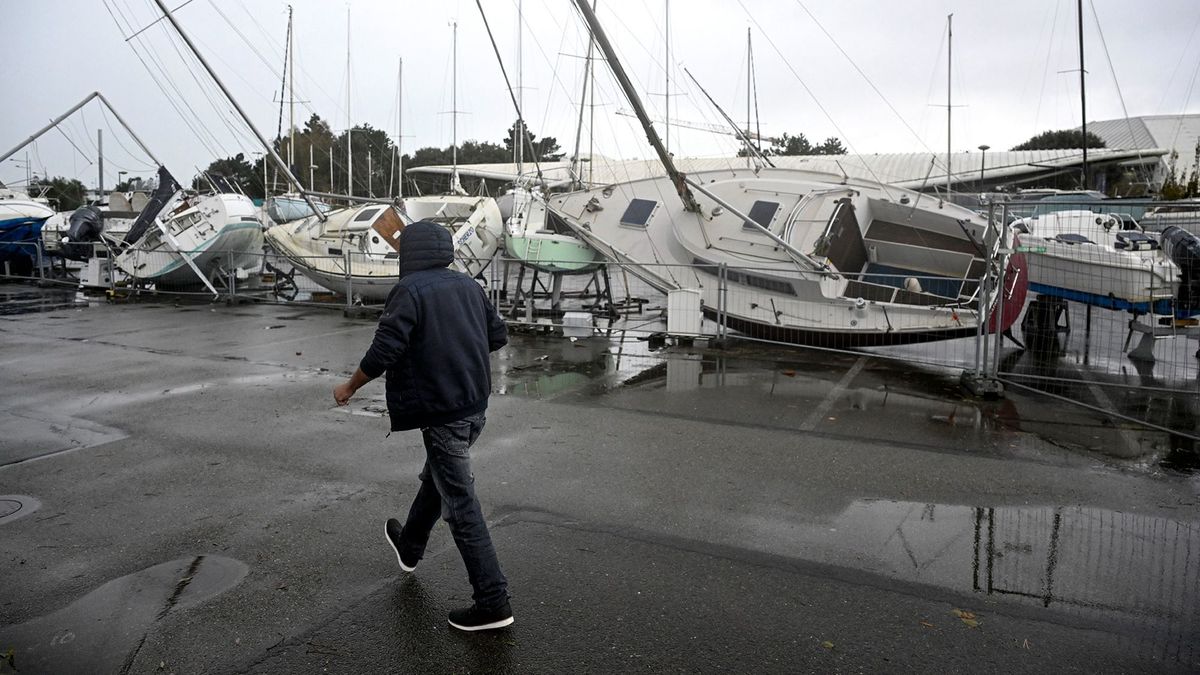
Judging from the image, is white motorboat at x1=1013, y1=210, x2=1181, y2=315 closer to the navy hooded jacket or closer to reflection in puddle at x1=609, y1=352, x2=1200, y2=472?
reflection in puddle at x1=609, y1=352, x2=1200, y2=472

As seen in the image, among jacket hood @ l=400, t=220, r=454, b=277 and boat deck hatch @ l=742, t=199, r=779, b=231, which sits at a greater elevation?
boat deck hatch @ l=742, t=199, r=779, b=231

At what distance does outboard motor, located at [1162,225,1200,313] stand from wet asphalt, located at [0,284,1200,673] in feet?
15.7

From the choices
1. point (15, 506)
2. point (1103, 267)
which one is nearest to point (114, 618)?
point (15, 506)

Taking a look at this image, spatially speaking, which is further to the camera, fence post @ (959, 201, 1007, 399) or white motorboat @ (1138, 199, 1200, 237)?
white motorboat @ (1138, 199, 1200, 237)

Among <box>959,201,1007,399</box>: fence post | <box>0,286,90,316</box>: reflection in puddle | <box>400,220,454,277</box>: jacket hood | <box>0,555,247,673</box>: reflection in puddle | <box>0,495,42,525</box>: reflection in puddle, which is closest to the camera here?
<box>0,555,247,673</box>: reflection in puddle

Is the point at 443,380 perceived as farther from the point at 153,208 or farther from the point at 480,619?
the point at 153,208

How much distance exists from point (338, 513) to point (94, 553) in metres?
1.44

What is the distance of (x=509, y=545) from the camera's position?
5199 millimetres

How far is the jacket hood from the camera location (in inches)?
166

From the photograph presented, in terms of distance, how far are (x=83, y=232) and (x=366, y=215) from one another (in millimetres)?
10393

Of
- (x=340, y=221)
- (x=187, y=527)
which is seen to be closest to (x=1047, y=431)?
(x=187, y=527)

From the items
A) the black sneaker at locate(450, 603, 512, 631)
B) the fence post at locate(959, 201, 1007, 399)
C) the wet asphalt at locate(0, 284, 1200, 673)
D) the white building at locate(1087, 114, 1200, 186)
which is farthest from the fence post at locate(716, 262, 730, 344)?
the white building at locate(1087, 114, 1200, 186)

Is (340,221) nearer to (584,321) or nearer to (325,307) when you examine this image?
(325,307)

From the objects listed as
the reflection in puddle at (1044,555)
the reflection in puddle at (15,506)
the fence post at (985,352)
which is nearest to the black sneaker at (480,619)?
the reflection in puddle at (1044,555)
